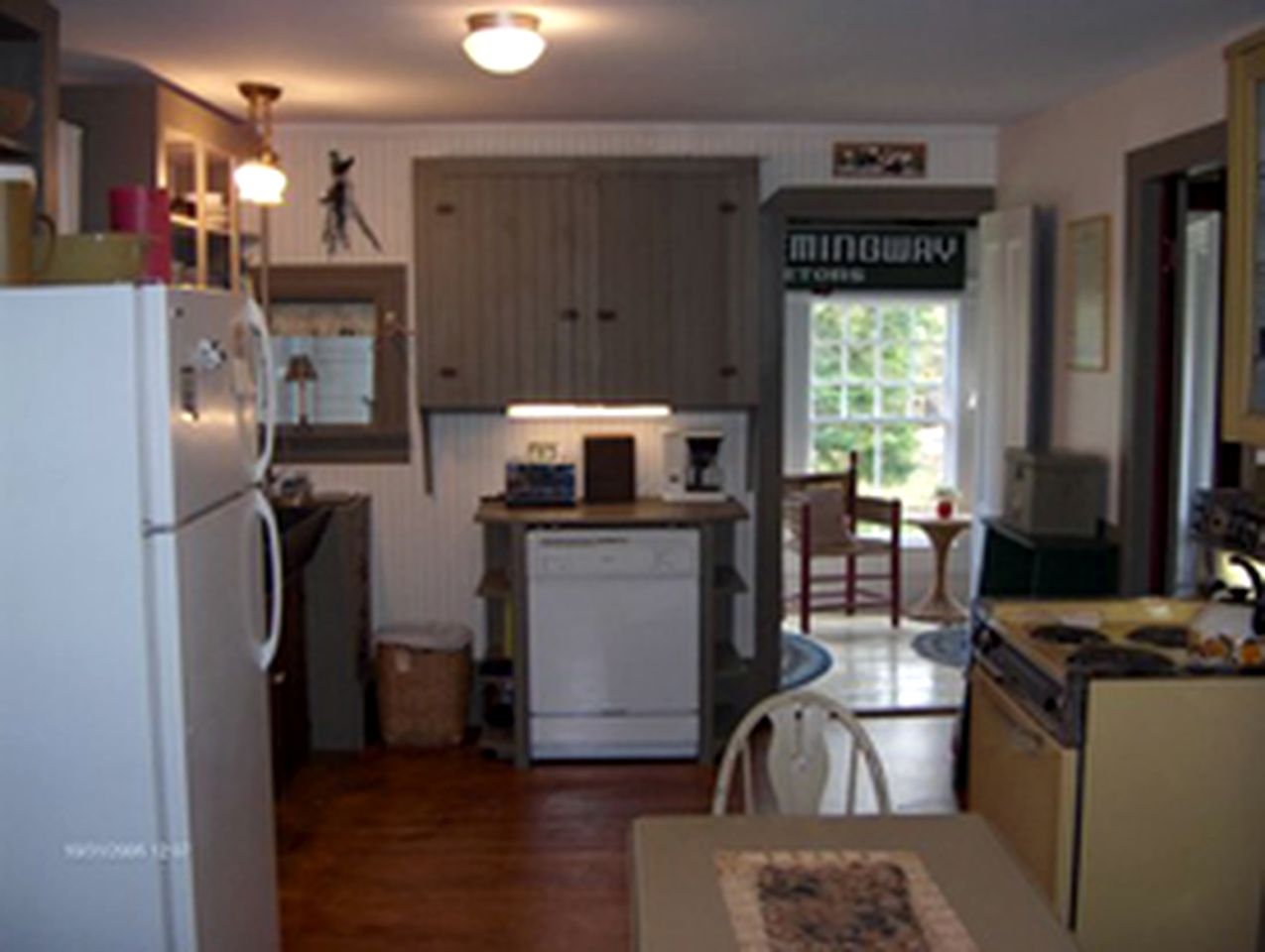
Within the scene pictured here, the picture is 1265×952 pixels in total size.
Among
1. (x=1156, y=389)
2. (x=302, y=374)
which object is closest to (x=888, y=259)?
(x=1156, y=389)

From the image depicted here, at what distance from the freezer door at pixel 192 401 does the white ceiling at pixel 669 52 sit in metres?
1.00

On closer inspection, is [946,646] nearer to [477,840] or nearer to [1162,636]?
[477,840]

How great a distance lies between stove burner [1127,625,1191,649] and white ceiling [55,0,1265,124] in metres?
1.54

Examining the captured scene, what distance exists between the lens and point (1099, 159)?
4586 mm

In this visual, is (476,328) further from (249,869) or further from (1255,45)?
(1255,45)

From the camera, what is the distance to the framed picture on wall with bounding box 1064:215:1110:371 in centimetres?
454

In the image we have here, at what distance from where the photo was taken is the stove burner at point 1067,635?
3.08m

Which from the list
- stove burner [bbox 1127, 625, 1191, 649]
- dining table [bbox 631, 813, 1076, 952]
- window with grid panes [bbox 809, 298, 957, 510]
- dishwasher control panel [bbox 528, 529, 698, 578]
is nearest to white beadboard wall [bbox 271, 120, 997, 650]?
dishwasher control panel [bbox 528, 529, 698, 578]

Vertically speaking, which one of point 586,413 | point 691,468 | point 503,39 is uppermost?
point 503,39

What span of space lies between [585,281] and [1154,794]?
3.04 m

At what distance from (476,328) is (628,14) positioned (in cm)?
198

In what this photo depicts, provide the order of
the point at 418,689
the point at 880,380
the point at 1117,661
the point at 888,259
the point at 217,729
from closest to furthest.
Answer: the point at 217,729 < the point at 1117,661 < the point at 418,689 < the point at 888,259 < the point at 880,380

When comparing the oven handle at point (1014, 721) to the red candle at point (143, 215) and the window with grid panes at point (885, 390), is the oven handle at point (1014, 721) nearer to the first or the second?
the red candle at point (143, 215)

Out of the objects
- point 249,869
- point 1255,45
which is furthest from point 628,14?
point 249,869
